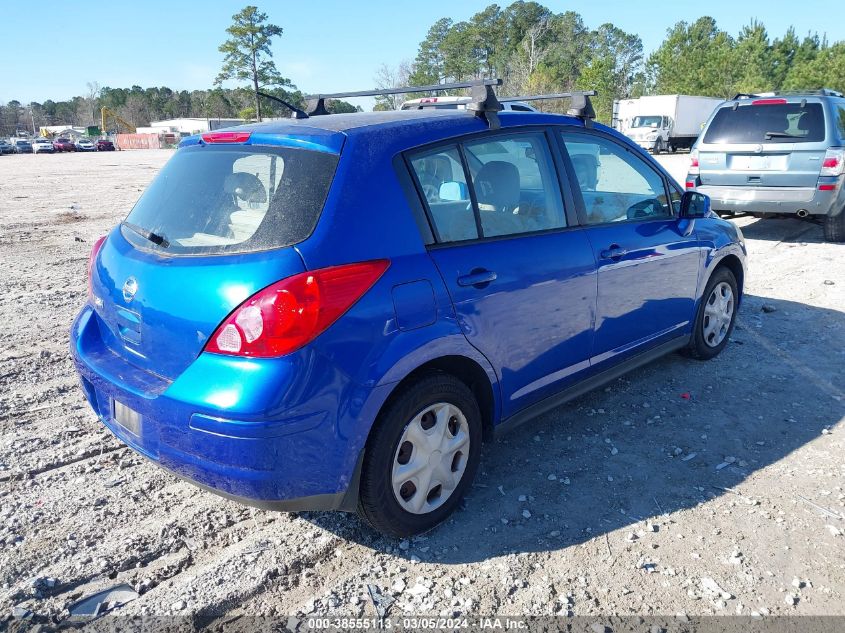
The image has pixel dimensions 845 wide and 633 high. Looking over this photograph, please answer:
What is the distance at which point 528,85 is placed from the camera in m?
53.3

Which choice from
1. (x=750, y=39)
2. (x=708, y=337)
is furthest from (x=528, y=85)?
(x=708, y=337)

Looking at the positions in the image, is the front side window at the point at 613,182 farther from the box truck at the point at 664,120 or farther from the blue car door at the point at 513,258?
the box truck at the point at 664,120

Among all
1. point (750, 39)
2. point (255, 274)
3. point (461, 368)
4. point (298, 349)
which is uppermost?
point (750, 39)

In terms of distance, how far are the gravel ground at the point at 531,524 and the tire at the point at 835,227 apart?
5273 mm

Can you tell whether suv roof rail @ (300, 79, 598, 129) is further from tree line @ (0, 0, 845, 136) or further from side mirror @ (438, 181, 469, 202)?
tree line @ (0, 0, 845, 136)

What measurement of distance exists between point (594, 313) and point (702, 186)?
6924mm

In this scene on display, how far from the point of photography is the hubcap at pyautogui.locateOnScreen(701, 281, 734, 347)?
4.89 metres

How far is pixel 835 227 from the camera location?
29.7ft

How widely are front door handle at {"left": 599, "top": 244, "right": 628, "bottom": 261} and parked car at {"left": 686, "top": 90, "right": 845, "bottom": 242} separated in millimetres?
6423

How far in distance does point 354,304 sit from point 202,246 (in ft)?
2.33

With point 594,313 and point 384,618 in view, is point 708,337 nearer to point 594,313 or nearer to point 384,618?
point 594,313

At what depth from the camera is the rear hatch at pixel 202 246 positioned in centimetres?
242

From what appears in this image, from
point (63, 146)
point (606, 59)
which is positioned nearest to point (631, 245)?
point (606, 59)

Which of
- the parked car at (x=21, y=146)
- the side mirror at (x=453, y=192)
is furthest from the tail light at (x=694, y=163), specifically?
the parked car at (x=21, y=146)
